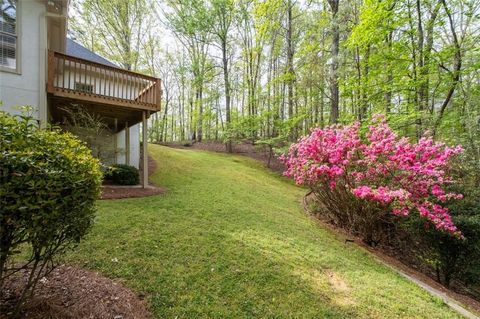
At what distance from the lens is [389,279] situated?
13.1 ft

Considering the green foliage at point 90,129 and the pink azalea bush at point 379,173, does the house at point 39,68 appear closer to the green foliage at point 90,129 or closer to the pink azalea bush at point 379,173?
the green foliage at point 90,129

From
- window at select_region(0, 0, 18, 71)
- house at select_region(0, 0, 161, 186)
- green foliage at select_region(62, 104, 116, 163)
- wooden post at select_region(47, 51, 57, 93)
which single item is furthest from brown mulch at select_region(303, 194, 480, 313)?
window at select_region(0, 0, 18, 71)

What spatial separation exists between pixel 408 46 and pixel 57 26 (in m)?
11.1

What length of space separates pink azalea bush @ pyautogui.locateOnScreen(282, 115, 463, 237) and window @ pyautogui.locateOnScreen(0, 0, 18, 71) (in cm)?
699

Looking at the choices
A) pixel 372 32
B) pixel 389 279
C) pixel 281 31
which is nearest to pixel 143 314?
pixel 389 279

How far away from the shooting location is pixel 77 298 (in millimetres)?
2467

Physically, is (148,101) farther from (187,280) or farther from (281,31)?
(281,31)

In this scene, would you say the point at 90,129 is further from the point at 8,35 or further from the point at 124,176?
the point at 8,35

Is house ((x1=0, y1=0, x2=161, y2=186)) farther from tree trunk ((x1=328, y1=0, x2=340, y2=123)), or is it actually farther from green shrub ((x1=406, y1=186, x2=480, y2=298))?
green shrub ((x1=406, y1=186, x2=480, y2=298))

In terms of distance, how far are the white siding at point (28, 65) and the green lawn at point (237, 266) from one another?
9.72 feet

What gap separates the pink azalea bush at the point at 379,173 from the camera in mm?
4789

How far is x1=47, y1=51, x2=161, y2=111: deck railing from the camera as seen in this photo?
19.4ft

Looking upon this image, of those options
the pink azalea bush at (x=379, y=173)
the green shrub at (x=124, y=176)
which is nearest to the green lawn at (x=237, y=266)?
the pink azalea bush at (x=379, y=173)

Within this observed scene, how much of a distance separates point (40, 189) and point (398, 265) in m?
6.09
